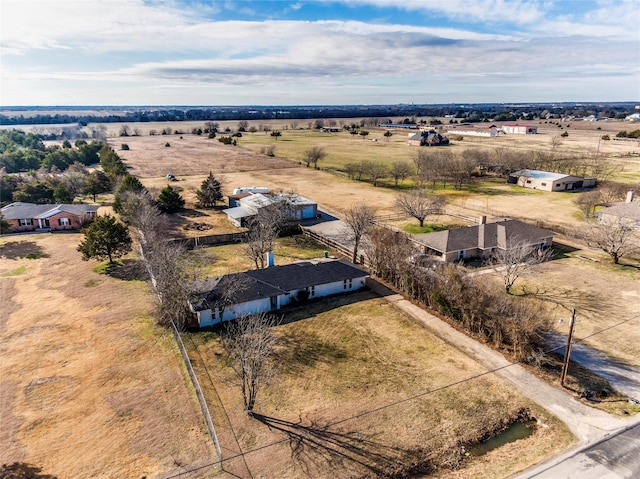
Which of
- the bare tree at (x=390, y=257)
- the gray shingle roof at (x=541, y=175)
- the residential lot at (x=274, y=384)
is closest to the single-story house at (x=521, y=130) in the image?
the gray shingle roof at (x=541, y=175)

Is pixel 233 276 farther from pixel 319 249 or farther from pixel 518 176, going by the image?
pixel 518 176

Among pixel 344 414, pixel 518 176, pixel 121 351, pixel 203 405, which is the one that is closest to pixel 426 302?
pixel 344 414

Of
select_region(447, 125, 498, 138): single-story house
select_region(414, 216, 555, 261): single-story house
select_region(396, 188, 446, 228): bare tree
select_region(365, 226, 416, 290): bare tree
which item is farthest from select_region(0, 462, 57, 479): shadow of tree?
select_region(447, 125, 498, 138): single-story house

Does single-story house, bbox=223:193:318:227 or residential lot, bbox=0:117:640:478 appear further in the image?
single-story house, bbox=223:193:318:227

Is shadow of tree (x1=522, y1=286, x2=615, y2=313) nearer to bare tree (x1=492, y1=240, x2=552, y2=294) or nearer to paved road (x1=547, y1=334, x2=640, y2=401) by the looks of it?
bare tree (x1=492, y1=240, x2=552, y2=294)

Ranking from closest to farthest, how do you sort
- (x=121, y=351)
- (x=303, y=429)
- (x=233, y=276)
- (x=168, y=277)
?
(x=303, y=429) < (x=121, y=351) < (x=168, y=277) < (x=233, y=276)
